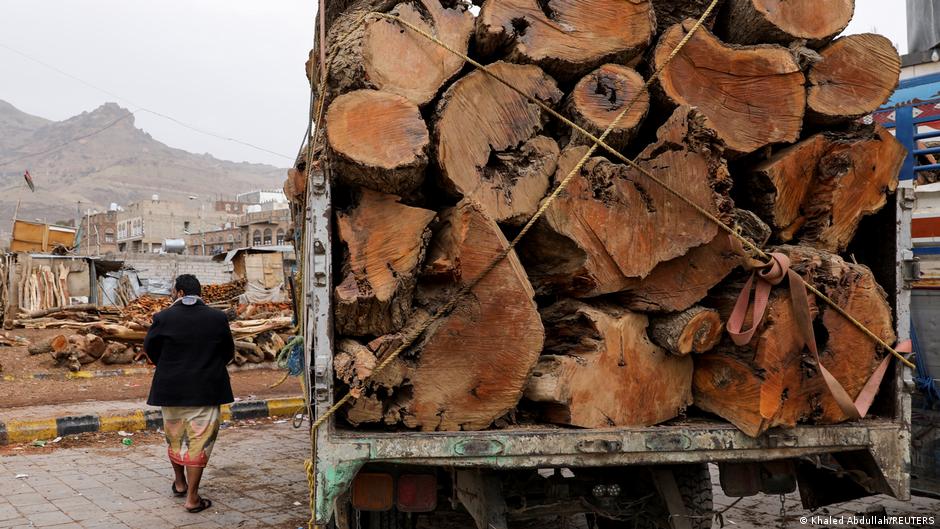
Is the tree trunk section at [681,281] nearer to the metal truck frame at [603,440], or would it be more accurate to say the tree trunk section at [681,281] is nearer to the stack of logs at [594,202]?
the stack of logs at [594,202]

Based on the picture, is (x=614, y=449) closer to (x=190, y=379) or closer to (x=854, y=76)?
(x=854, y=76)

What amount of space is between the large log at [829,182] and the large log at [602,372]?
842 mm

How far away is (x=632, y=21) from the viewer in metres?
3.20

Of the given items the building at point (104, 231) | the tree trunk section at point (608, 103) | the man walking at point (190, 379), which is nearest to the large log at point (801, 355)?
the tree trunk section at point (608, 103)

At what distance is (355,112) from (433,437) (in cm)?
126

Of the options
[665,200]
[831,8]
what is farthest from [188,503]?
[831,8]

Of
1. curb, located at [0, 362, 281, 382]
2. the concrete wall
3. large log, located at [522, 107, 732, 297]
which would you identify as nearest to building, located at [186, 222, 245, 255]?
the concrete wall

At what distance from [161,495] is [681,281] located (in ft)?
13.6

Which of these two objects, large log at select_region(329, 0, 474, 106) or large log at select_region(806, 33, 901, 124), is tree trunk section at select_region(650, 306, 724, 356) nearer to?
large log at select_region(806, 33, 901, 124)

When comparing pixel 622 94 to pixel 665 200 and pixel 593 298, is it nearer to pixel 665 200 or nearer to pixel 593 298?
pixel 665 200

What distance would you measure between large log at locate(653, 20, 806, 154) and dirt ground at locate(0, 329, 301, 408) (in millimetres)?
7993

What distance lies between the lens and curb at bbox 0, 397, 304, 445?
7199 millimetres

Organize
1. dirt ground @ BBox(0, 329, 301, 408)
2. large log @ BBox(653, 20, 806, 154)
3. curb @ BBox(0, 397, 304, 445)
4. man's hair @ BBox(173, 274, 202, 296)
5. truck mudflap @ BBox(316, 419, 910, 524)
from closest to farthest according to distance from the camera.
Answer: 1. truck mudflap @ BBox(316, 419, 910, 524)
2. large log @ BBox(653, 20, 806, 154)
3. man's hair @ BBox(173, 274, 202, 296)
4. curb @ BBox(0, 397, 304, 445)
5. dirt ground @ BBox(0, 329, 301, 408)

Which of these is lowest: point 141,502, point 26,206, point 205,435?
point 141,502
